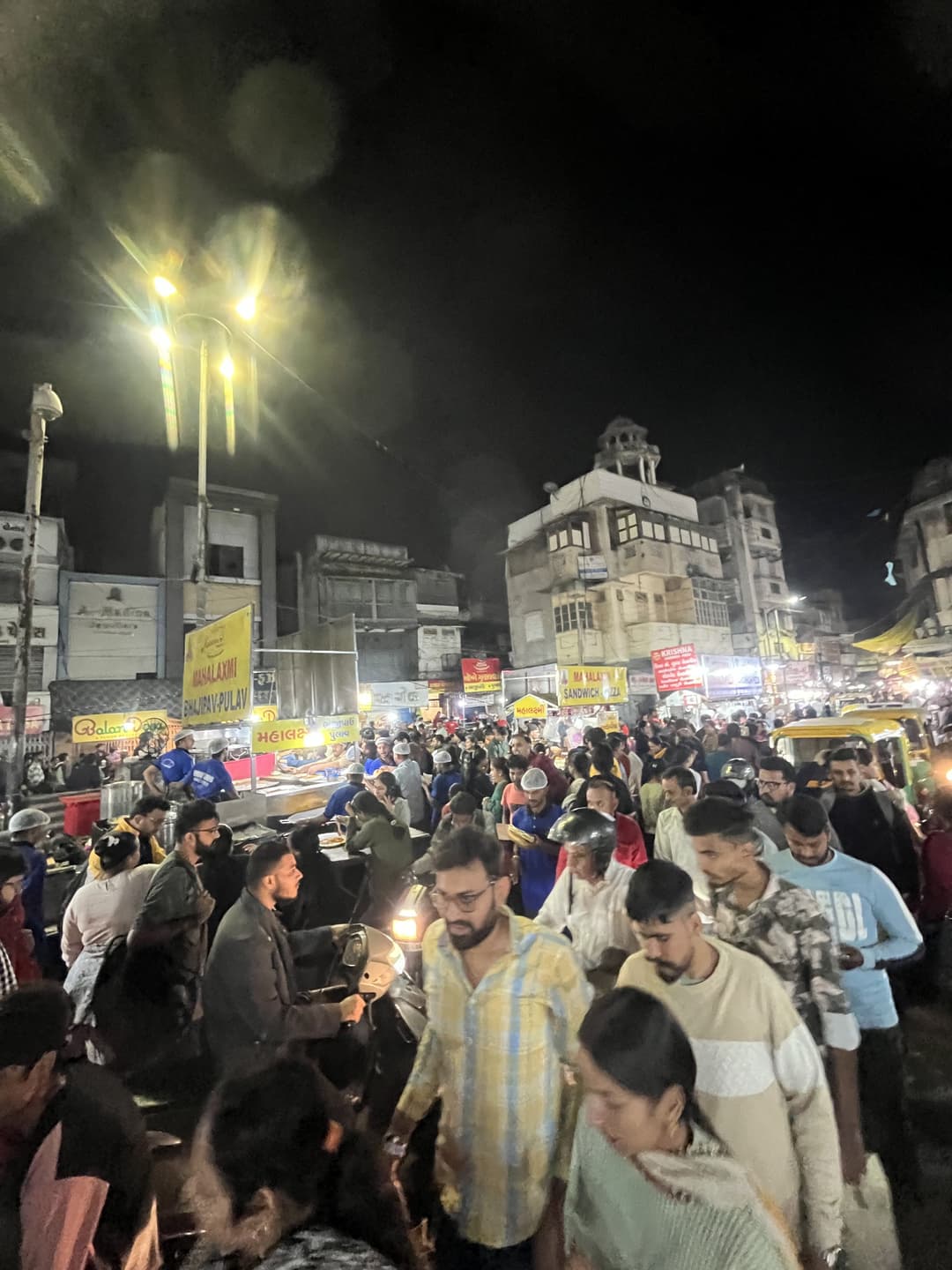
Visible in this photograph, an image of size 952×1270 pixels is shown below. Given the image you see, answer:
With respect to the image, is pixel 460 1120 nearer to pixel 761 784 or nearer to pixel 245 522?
pixel 761 784

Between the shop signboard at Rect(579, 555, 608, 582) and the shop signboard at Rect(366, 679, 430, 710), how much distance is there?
13.6 meters

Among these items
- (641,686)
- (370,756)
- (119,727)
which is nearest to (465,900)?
(370,756)

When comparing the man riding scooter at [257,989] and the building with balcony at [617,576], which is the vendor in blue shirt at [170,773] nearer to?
the man riding scooter at [257,989]

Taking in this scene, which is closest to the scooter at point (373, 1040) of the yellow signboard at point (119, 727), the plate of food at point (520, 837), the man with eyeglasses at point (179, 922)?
the man with eyeglasses at point (179, 922)

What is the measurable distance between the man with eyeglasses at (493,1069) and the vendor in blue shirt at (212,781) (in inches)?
301

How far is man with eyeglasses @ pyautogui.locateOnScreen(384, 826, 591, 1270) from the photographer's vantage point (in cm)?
199

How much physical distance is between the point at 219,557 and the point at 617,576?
26.2 meters

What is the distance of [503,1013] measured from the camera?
2137 mm

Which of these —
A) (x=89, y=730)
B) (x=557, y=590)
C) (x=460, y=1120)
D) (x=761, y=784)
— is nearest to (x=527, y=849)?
(x=761, y=784)

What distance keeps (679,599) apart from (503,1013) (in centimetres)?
4053

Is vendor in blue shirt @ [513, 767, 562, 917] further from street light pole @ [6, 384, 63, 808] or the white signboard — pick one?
the white signboard

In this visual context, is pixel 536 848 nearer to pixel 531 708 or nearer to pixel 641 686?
pixel 531 708

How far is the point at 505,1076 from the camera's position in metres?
2.07

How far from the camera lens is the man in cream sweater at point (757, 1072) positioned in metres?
1.84
